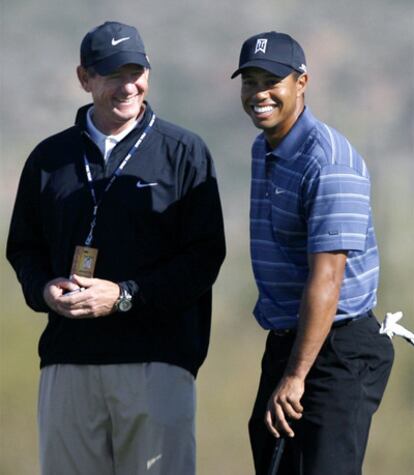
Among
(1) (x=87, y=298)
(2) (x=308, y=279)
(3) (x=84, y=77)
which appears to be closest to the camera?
→ (2) (x=308, y=279)

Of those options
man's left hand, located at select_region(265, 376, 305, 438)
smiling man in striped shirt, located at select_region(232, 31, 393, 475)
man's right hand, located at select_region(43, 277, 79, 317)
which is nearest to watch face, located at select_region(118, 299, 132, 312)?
man's right hand, located at select_region(43, 277, 79, 317)

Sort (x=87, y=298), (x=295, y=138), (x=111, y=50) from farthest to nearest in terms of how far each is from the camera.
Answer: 1. (x=111, y=50)
2. (x=87, y=298)
3. (x=295, y=138)

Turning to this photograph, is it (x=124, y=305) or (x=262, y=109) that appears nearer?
(x=262, y=109)

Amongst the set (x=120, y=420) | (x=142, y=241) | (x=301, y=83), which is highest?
(x=301, y=83)

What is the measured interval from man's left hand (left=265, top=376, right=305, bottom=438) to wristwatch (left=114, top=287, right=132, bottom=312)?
493 millimetres

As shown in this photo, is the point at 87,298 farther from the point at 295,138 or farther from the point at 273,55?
the point at 273,55

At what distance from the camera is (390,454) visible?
4.83 meters

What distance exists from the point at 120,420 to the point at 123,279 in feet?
1.25

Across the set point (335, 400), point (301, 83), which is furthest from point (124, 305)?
point (301, 83)

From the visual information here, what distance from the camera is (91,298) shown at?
11.6 ft

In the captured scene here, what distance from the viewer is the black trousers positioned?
333 centimetres

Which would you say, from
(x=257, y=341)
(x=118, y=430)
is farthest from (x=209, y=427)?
(x=118, y=430)

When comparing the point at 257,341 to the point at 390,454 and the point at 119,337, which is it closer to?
the point at 390,454

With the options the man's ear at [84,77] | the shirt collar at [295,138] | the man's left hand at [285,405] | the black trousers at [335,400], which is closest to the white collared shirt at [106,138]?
the man's ear at [84,77]
